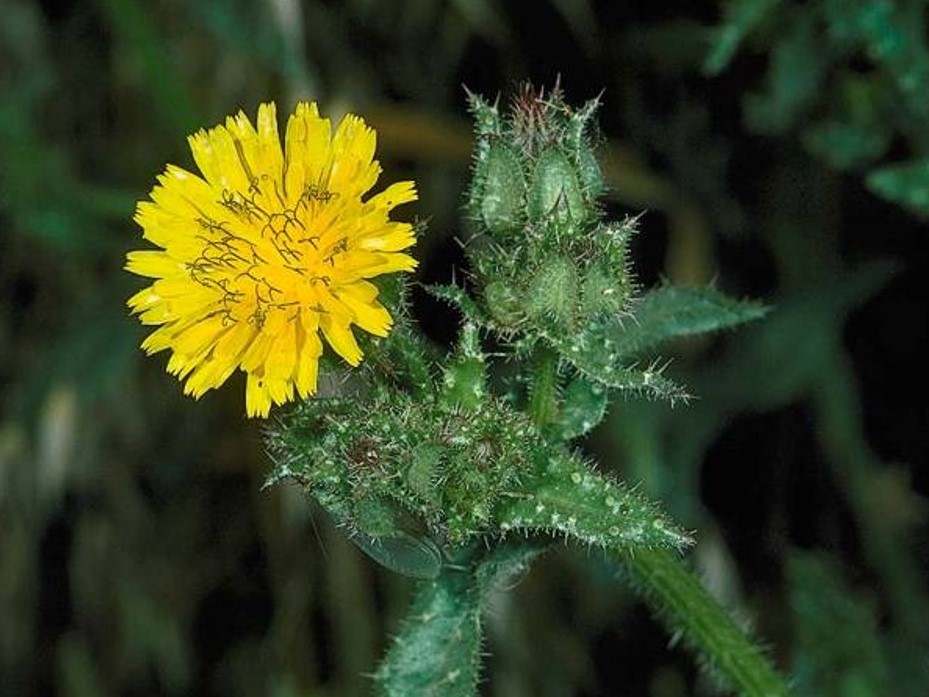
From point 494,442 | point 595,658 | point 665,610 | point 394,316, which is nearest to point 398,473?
point 494,442

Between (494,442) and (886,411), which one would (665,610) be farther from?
(886,411)

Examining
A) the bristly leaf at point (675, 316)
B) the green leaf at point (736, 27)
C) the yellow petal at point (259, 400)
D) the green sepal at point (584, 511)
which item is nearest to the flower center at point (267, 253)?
the yellow petal at point (259, 400)

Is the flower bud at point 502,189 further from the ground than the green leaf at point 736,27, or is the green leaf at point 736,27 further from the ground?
the green leaf at point 736,27

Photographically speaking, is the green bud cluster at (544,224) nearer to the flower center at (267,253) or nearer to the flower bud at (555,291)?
the flower bud at (555,291)

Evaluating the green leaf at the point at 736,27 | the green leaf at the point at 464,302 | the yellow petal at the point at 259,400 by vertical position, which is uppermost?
the green leaf at the point at 736,27

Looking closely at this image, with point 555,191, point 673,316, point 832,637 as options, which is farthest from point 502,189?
point 832,637

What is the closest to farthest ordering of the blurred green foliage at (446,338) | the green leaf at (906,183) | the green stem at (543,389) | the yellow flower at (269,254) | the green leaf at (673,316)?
the yellow flower at (269,254) < the green stem at (543,389) < the green leaf at (673,316) < the green leaf at (906,183) < the blurred green foliage at (446,338)
